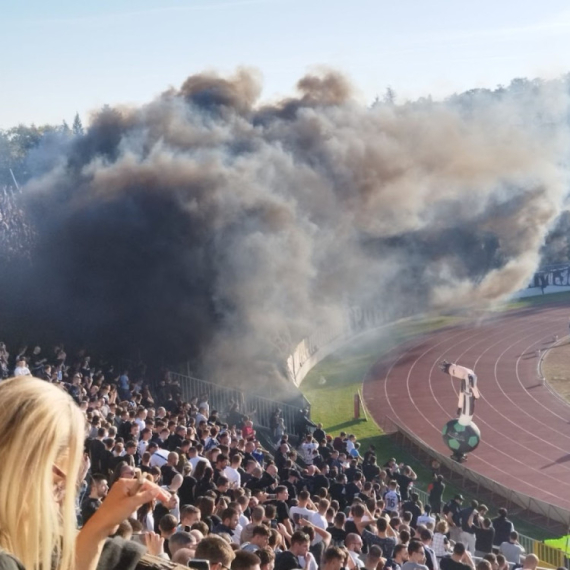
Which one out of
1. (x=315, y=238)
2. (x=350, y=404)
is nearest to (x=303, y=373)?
(x=350, y=404)

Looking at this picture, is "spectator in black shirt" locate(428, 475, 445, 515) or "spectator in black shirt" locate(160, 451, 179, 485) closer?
"spectator in black shirt" locate(160, 451, 179, 485)

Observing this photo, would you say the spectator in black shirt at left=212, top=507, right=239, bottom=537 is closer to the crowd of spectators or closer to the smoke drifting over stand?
the smoke drifting over stand

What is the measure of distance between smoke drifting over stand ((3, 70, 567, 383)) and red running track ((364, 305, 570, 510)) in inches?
144

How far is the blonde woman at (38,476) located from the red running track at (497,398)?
17.5m

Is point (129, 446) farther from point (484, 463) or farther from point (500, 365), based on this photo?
point (500, 365)

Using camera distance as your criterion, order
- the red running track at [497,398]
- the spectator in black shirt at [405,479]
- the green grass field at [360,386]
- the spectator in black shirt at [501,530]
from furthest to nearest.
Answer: the green grass field at [360,386] < the red running track at [497,398] < the spectator in black shirt at [405,479] < the spectator in black shirt at [501,530]

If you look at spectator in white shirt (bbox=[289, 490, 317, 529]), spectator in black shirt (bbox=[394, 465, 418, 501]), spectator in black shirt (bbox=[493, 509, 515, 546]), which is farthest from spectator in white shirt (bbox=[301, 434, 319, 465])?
spectator in white shirt (bbox=[289, 490, 317, 529])

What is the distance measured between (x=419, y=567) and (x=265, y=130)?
29568mm

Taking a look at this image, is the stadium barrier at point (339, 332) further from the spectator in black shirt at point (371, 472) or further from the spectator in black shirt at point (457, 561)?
the spectator in black shirt at point (457, 561)

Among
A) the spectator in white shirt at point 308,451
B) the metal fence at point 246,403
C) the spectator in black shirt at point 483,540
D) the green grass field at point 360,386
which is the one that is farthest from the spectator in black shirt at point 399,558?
the metal fence at point 246,403

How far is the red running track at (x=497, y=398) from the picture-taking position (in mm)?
19719

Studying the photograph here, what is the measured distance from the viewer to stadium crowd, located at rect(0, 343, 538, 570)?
5.98 meters

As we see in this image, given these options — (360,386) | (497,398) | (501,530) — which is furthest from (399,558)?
(360,386)

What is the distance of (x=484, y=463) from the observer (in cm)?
2009
